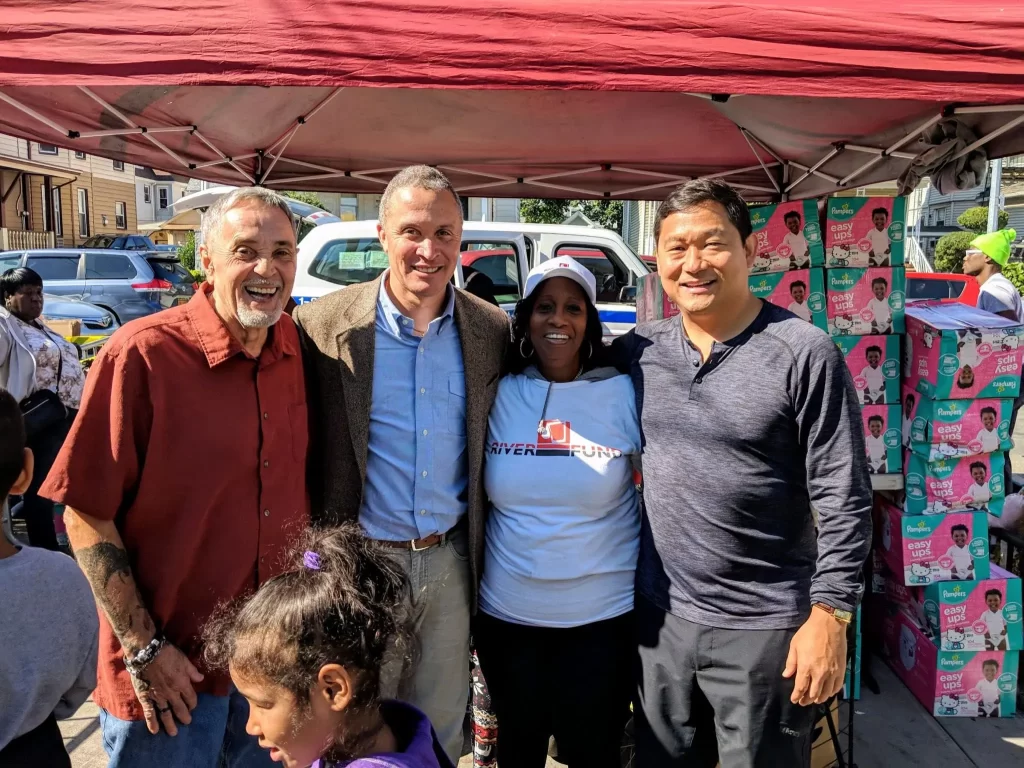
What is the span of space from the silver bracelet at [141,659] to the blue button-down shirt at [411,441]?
0.63m

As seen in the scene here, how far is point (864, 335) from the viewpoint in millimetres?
3367

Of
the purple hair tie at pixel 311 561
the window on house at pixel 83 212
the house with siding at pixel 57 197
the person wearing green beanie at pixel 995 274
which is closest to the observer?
the purple hair tie at pixel 311 561

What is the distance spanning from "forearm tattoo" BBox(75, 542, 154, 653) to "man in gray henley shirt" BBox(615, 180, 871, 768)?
1.33m

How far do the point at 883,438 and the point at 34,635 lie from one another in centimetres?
325

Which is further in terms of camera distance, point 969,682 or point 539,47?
point 969,682

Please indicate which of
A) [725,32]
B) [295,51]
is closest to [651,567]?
[725,32]

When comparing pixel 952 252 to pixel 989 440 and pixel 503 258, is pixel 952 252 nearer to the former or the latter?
pixel 503 258

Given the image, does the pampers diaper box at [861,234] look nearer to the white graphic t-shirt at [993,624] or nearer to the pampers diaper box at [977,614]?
the pampers diaper box at [977,614]

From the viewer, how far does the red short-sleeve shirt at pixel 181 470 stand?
1.70 m

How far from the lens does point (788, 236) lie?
11.1ft

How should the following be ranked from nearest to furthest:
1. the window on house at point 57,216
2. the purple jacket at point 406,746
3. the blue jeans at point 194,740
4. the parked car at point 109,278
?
the purple jacket at point 406,746, the blue jeans at point 194,740, the parked car at point 109,278, the window on house at point 57,216

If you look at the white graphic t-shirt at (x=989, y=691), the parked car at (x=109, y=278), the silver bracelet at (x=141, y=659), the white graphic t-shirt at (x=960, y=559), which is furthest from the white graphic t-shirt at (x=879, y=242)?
the parked car at (x=109, y=278)

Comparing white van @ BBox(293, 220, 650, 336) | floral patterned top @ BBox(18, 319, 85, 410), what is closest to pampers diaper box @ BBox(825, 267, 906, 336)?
white van @ BBox(293, 220, 650, 336)

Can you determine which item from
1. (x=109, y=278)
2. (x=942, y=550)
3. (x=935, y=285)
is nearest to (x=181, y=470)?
(x=942, y=550)
